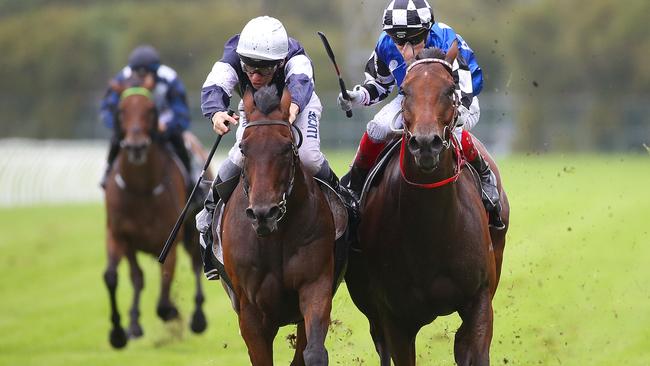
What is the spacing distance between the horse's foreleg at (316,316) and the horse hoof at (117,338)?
18.2ft

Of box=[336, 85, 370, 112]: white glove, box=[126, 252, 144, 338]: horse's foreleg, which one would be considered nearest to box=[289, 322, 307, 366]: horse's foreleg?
box=[336, 85, 370, 112]: white glove

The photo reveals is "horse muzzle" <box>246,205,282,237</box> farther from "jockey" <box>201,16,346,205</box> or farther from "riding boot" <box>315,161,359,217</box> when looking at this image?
"riding boot" <box>315,161,359,217</box>

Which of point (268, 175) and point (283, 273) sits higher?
point (268, 175)

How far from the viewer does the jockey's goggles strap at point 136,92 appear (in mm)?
13070

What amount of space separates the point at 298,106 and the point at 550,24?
143 ft

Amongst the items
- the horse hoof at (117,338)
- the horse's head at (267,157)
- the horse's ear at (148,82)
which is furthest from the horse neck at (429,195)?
the horse's ear at (148,82)

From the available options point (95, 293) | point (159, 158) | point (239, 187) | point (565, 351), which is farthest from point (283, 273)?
point (95, 293)

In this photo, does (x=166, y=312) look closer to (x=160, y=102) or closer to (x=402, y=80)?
(x=160, y=102)

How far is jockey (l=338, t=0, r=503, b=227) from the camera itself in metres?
7.64

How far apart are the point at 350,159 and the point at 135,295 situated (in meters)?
24.2

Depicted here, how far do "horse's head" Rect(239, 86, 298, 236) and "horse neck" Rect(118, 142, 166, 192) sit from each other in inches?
247

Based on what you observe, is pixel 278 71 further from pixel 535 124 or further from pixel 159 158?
pixel 535 124

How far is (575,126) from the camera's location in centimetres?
4641

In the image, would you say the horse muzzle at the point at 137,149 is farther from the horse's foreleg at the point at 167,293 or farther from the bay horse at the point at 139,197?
the horse's foreleg at the point at 167,293
